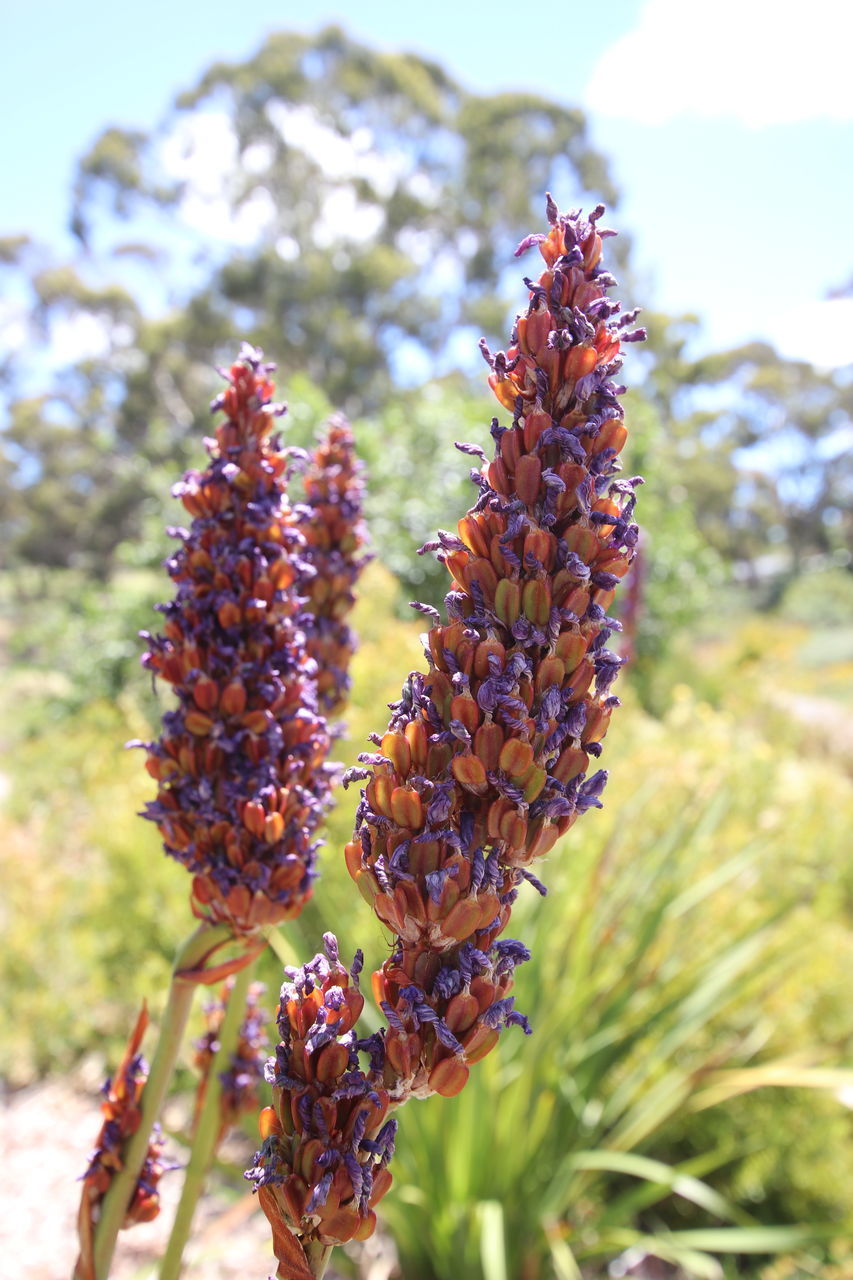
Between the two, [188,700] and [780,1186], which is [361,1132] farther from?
[780,1186]

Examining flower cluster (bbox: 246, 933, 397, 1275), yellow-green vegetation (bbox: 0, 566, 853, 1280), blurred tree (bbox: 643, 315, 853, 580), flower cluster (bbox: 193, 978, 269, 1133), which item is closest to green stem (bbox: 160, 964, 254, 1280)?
flower cluster (bbox: 193, 978, 269, 1133)

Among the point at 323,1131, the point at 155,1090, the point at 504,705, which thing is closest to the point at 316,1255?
the point at 323,1131

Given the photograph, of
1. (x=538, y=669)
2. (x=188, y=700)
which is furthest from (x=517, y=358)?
(x=188, y=700)

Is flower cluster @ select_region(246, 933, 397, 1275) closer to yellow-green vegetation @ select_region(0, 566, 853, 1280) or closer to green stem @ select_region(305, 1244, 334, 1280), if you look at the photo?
green stem @ select_region(305, 1244, 334, 1280)

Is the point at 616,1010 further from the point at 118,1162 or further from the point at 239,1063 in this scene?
the point at 118,1162

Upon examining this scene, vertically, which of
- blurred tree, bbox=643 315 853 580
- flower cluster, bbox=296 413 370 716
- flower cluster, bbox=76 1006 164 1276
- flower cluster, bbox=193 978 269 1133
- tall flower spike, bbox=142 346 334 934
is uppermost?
blurred tree, bbox=643 315 853 580
